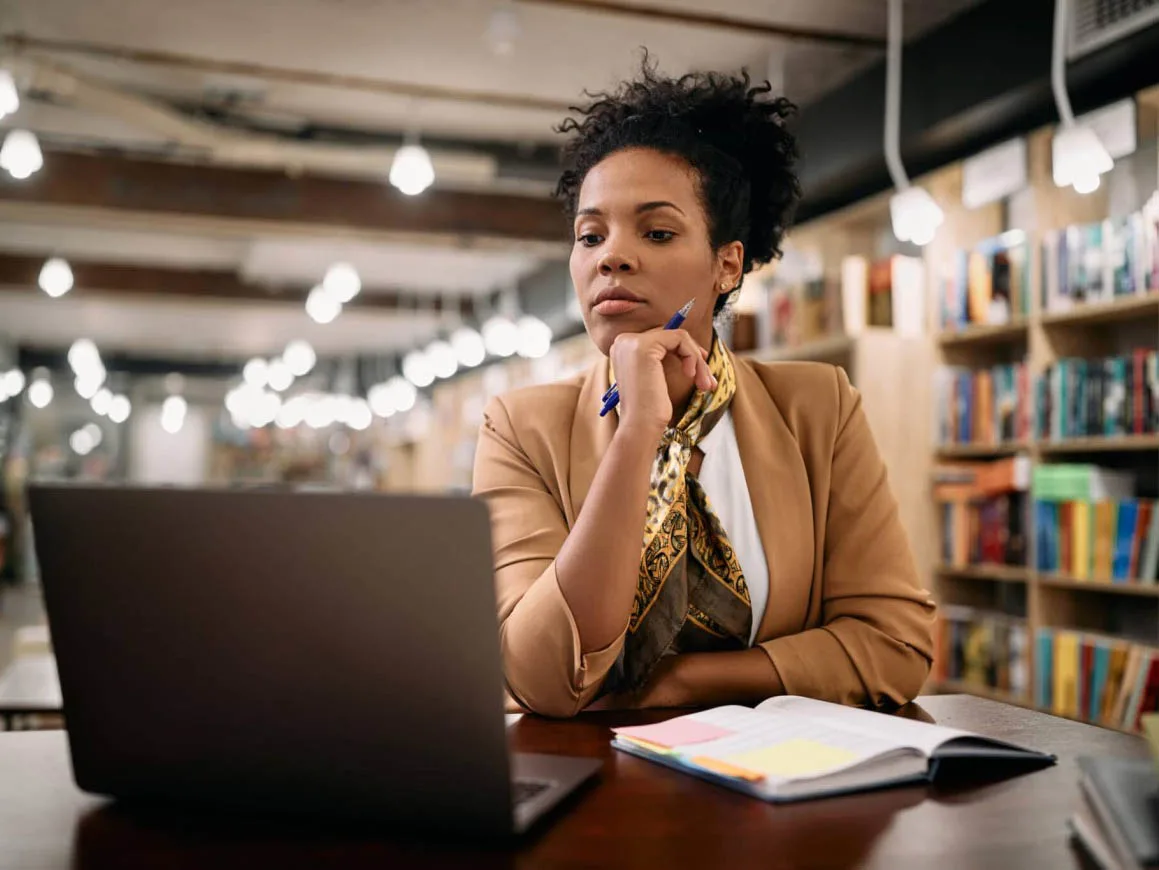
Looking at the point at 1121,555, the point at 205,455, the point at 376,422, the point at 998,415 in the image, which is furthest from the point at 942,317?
the point at 205,455

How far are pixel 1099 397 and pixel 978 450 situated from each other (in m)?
0.67

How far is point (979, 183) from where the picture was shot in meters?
4.50

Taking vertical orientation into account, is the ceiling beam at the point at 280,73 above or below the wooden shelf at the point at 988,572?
above

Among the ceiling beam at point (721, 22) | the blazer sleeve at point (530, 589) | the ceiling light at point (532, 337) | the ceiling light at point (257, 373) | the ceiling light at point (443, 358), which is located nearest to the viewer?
the blazer sleeve at point (530, 589)

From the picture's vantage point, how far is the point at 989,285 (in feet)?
14.7

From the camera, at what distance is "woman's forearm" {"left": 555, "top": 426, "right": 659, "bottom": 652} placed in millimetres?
1316

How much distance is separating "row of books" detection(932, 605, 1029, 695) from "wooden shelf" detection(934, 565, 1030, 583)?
148 millimetres

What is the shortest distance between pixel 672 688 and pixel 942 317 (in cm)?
376

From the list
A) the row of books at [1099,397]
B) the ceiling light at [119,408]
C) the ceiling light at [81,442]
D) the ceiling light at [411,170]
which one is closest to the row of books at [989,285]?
the row of books at [1099,397]

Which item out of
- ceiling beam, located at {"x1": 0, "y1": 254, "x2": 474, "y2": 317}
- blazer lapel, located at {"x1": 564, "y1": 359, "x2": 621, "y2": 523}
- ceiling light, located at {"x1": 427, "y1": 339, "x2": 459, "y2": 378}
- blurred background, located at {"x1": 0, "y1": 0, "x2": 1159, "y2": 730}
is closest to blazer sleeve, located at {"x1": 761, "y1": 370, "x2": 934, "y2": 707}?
blazer lapel, located at {"x1": 564, "y1": 359, "x2": 621, "y2": 523}

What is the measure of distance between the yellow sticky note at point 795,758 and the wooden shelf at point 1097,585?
3.18 m

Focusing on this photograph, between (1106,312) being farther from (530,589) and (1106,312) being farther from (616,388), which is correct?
(530,589)

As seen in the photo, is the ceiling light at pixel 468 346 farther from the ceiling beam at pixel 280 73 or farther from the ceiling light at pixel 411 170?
the ceiling light at pixel 411 170

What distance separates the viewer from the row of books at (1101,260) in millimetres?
3709
